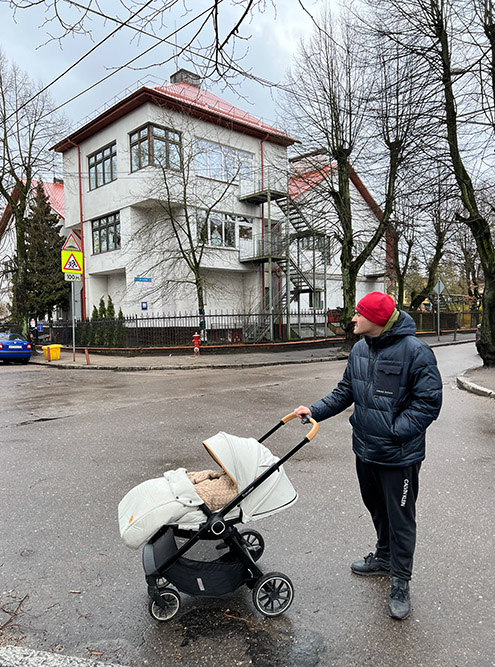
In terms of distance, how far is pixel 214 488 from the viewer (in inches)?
105

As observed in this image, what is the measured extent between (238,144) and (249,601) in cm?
2528

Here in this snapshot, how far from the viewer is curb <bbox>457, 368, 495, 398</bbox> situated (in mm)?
9414

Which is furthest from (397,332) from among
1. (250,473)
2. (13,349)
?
(13,349)

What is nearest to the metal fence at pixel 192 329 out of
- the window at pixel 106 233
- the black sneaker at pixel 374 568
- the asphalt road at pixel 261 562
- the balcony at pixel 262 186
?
the window at pixel 106 233

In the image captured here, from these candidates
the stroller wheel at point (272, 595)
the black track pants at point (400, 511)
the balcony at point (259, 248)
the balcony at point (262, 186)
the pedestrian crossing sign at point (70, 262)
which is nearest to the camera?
the stroller wheel at point (272, 595)

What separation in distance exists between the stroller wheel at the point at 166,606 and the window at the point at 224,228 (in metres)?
20.9

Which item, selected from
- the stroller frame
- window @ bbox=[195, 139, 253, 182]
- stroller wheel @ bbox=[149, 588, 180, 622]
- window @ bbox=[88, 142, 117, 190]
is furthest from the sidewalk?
stroller wheel @ bbox=[149, 588, 180, 622]

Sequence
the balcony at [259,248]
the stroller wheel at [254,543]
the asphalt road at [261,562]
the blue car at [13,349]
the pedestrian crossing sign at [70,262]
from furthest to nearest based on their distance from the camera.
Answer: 1. the balcony at [259,248]
2. the blue car at [13,349]
3. the pedestrian crossing sign at [70,262]
4. the stroller wheel at [254,543]
5. the asphalt road at [261,562]

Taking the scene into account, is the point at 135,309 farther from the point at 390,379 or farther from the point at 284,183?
the point at 390,379

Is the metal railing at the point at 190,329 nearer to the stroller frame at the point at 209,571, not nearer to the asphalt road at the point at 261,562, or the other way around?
the asphalt road at the point at 261,562

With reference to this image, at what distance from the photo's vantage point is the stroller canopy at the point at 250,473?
264 centimetres

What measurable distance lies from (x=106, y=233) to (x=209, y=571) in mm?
24260

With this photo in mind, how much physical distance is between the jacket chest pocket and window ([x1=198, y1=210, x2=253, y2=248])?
20.5 metres

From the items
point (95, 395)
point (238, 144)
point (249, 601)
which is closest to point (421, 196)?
point (95, 395)
